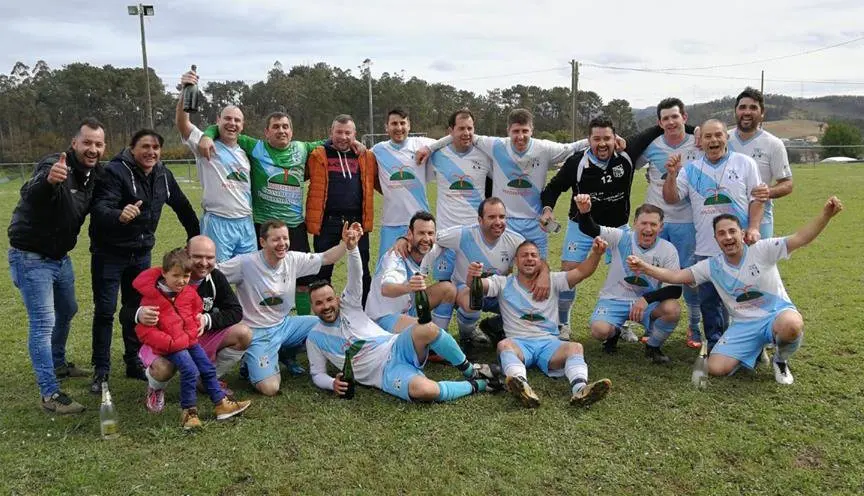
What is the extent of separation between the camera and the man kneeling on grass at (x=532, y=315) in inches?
196

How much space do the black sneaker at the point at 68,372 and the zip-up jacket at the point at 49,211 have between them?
124 centimetres

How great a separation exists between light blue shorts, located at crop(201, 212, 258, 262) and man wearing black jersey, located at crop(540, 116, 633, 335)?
2801 millimetres

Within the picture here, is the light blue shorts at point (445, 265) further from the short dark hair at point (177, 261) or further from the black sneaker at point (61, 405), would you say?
the black sneaker at point (61, 405)

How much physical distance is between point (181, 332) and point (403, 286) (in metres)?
1.65

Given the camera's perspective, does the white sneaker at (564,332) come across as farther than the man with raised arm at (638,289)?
Yes

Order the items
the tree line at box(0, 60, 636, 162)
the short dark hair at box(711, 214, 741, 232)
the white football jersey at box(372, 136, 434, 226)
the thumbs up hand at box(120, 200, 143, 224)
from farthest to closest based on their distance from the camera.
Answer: the tree line at box(0, 60, 636, 162) → the white football jersey at box(372, 136, 434, 226) → the short dark hair at box(711, 214, 741, 232) → the thumbs up hand at box(120, 200, 143, 224)

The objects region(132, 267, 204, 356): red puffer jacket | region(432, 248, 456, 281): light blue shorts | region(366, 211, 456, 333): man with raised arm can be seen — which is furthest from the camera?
region(432, 248, 456, 281): light blue shorts

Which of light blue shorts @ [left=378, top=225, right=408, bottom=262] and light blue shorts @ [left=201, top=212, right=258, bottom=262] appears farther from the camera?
light blue shorts @ [left=378, top=225, right=408, bottom=262]

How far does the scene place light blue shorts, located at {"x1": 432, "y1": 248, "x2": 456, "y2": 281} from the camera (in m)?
6.09

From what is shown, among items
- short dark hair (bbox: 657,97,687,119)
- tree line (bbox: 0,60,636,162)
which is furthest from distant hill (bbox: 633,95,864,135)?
short dark hair (bbox: 657,97,687,119)

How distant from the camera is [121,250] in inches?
Answer: 199

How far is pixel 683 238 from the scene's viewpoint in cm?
597

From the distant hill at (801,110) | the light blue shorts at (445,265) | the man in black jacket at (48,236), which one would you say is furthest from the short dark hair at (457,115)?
the distant hill at (801,110)

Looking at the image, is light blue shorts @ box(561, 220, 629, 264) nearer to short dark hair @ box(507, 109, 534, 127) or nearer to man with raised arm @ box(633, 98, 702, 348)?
man with raised arm @ box(633, 98, 702, 348)
